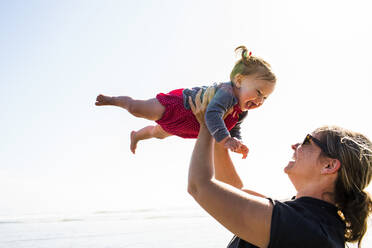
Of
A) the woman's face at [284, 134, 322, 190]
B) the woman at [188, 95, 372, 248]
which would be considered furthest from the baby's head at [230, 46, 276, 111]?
the woman's face at [284, 134, 322, 190]

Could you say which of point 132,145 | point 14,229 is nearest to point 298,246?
point 132,145

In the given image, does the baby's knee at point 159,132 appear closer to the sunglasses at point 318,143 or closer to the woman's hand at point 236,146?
the woman's hand at point 236,146

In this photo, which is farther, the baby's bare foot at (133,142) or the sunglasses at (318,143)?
the baby's bare foot at (133,142)

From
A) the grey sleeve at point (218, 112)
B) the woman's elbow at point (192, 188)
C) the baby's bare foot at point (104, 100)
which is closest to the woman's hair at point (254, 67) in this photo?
the grey sleeve at point (218, 112)

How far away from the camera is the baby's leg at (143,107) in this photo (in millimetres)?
3277

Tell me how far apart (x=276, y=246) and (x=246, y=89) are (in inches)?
56.5

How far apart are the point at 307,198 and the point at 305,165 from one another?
0.25m

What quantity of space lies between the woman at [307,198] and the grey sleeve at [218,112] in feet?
0.27

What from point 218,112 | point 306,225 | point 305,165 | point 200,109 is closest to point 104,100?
point 200,109

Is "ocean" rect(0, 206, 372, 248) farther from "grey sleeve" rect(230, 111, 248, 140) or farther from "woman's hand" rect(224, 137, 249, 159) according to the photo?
"woman's hand" rect(224, 137, 249, 159)

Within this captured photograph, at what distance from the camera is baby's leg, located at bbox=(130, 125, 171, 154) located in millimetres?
3674

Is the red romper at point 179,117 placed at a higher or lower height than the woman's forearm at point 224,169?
higher

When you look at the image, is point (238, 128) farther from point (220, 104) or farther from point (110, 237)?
point (110, 237)

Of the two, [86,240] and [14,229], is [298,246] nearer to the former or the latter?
[86,240]
